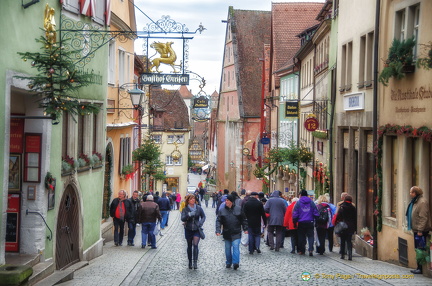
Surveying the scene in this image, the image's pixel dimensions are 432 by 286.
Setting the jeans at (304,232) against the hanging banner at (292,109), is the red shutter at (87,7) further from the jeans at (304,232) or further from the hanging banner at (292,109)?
the hanging banner at (292,109)

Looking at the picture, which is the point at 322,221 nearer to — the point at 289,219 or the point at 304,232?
the point at 304,232

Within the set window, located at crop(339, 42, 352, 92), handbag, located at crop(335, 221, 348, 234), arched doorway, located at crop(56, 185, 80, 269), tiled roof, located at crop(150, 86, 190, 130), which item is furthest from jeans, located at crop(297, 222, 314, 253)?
tiled roof, located at crop(150, 86, 190, 130)

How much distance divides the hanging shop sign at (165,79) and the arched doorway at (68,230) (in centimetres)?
467

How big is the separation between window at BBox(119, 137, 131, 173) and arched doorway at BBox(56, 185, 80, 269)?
Result: 10842 mm

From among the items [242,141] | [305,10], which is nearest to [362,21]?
[305,10]

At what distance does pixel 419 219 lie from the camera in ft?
44.9

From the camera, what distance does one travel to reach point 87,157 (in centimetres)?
1684

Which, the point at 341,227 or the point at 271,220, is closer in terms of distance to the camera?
the point at 341,227

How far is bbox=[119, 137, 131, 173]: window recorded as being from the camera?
27266 millimetres

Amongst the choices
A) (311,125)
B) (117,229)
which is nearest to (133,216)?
(117,229)

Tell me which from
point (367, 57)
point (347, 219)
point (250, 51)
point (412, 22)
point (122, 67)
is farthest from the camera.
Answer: point (250, 51)

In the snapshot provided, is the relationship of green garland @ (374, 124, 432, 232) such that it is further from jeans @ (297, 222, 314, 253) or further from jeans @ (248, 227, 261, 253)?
jeans @ (248, 227, 261, 253)

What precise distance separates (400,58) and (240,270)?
5225 mm

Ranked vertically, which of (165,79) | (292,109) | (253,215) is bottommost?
(253,215)
